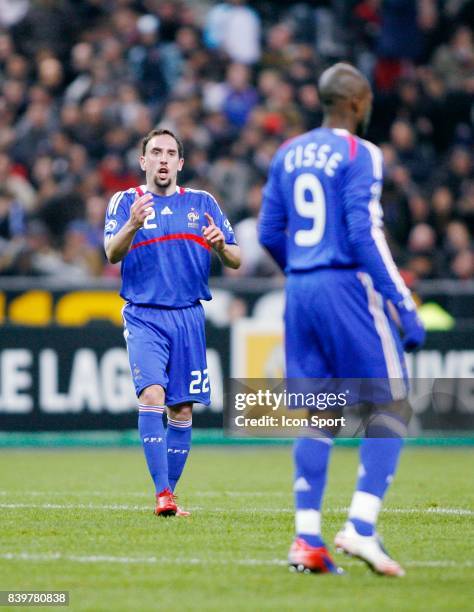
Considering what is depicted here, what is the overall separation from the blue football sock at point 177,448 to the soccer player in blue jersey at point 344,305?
2746mm

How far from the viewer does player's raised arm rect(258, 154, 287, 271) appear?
263 inches

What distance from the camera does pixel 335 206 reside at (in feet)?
21.2

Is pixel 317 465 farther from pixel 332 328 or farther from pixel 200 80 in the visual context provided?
pixel 200 80

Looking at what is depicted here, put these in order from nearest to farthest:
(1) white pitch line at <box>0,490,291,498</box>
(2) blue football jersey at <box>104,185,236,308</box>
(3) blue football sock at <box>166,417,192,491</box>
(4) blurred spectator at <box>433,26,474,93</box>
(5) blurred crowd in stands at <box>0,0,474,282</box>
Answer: (2) blue football jersey at <box>104,185,236,308</box> < (3) blue football sock at <box>166,417,192,491</box> < (1) white pitch line at <box>0,490,291,498</box> < (5) blurred crowd in stands at <box>0,0,474,282</box> < (4) blurred spectator at <box>433,26,474,93</box>

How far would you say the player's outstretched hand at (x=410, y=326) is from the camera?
6261mm

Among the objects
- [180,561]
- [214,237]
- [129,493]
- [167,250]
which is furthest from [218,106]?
[180,561]

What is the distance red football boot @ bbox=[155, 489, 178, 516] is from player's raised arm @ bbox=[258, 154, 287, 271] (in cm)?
237

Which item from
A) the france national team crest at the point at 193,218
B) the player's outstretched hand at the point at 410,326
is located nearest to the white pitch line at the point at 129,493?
the france national team crest at the point at 193,218

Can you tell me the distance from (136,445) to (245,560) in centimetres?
891

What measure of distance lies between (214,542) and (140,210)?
80.1 inches

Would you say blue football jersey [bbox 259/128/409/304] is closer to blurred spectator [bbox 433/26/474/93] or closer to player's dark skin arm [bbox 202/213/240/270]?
player's dark skin arm [bbox 202/213/240/270]

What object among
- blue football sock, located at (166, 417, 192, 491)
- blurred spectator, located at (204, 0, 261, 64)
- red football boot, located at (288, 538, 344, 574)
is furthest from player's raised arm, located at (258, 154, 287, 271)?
blurred spectator, located at (204, 0, 261, 64)

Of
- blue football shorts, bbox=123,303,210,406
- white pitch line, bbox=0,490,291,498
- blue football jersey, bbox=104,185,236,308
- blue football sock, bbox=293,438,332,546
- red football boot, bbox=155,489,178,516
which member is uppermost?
blue football jersey, bbox=104,185,236,308

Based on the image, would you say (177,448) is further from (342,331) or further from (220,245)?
(342,331)
